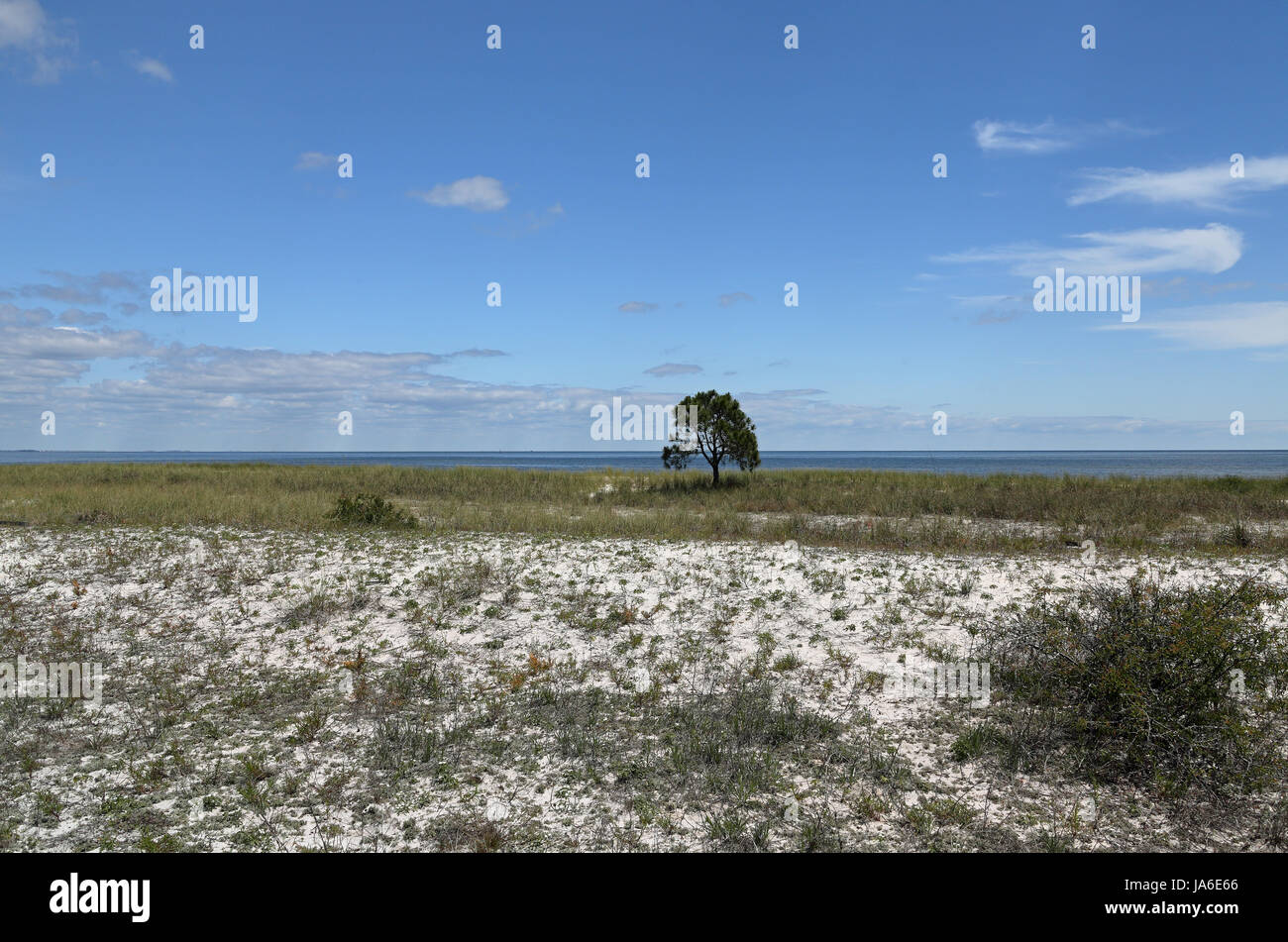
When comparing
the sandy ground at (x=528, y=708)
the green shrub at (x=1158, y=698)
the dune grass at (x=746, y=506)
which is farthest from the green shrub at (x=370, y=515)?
the green shrub at (x=1158, y=698)

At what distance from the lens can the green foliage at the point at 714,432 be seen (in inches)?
1374

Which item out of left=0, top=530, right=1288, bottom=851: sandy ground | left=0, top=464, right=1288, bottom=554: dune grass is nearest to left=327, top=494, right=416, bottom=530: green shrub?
left=0, top=464, right=1288, bottom=554: dune grass

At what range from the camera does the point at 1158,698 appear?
243 inches

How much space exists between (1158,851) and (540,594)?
8.21 meters

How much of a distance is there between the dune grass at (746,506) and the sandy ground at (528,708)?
12.7ft

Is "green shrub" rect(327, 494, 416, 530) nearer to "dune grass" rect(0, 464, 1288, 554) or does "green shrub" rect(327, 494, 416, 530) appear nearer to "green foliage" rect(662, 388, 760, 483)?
"dune grass" rect(0, 464, 1288, 554)

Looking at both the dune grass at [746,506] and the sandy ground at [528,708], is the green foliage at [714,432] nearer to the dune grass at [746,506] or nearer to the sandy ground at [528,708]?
the dune grass at [746,506]

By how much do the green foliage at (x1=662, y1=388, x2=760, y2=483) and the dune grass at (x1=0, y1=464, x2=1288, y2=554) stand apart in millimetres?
1400

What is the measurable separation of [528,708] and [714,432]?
92.8 ft

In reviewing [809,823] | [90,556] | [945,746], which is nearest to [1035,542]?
[945,746]

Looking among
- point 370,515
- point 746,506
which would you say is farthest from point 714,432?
point 370,515

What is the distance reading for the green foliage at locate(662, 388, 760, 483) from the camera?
3491 centimetres

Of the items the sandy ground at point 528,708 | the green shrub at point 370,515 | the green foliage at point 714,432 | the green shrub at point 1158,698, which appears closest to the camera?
the sandy ground at point 528,708
